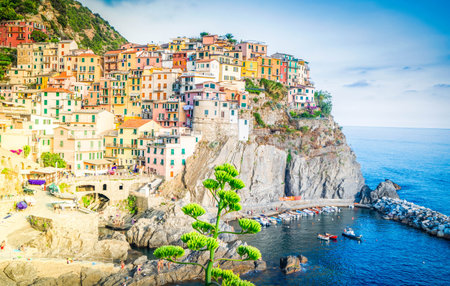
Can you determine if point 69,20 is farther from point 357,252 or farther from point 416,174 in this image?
point 416,174

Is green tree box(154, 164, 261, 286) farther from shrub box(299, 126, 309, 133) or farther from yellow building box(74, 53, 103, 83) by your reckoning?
yellow building box(74, 53, 103, 83)

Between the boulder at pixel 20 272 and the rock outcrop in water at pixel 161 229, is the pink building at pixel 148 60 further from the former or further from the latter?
the boulder at pixel 20 272

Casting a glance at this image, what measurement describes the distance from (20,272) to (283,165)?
49303mm

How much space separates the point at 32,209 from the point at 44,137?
20.1m

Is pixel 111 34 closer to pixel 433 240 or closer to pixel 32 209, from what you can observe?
pixel 32 209

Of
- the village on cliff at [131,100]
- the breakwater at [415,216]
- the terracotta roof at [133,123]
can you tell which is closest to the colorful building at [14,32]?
the village on cliff at [131,100]

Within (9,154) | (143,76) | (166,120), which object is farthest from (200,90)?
(9,154)

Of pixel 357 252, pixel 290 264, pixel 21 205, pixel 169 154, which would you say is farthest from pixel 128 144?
pixel 357 252

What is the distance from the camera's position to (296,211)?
66.3 meters

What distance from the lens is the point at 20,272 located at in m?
32.4

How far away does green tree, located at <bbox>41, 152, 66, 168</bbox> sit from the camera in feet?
190

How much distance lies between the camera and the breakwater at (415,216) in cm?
5772

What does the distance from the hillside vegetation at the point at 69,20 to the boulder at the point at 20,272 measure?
7855cm

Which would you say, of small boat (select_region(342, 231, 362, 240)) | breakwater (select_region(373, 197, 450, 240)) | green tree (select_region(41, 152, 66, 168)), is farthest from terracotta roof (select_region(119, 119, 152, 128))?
breakwater (select_region(373, 197, 450, 240))
